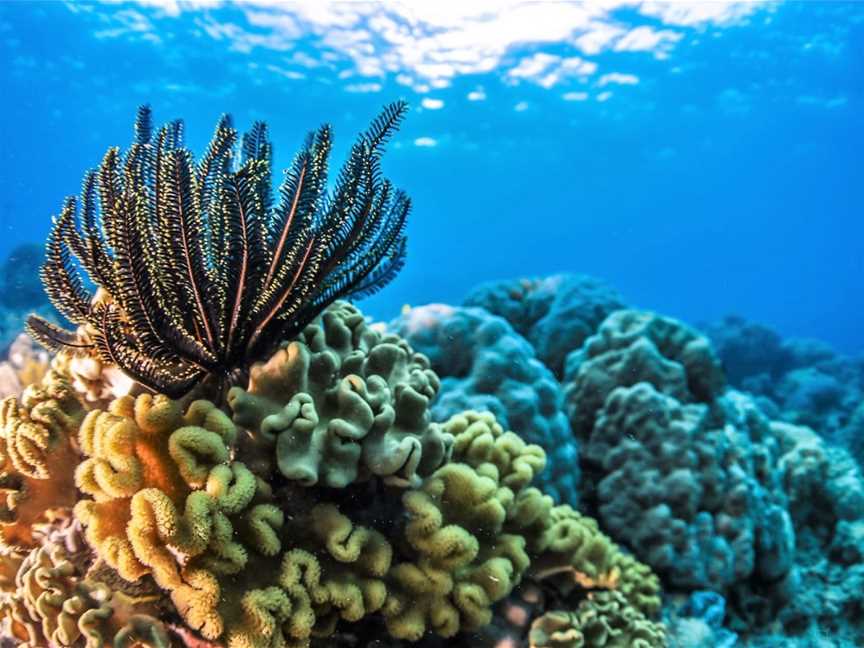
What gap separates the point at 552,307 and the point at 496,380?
13.8 feet

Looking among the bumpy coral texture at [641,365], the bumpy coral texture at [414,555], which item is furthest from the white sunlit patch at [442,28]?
the bumpy coral texture at [414,555]

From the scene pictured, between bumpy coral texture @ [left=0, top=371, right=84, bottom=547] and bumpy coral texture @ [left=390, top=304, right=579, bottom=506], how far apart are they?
2.96 metres

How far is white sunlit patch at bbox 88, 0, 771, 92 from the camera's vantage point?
2534 cm

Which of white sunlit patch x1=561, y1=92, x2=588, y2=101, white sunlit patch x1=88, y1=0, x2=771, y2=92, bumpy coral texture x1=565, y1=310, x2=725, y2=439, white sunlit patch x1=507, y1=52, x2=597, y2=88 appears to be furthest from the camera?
white sunlit patch x1=561, y1=92, x2=588, y2=101

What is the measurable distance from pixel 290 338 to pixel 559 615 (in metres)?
2.28

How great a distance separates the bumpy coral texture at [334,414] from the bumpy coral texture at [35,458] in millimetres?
820

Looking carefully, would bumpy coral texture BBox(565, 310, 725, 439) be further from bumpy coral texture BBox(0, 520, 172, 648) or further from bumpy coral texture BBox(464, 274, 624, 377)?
bumpy coral texture BBox(0, 520, 172, 648)

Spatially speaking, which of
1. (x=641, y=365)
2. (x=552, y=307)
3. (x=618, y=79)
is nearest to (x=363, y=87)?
(x=618, y=79)

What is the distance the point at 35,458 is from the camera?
254 centimetres

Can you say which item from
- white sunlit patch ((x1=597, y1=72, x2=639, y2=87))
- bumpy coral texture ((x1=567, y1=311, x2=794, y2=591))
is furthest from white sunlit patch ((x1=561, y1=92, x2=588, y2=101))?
bumpy coral texture ((x1=567, y1=311, x2=794, y2=591))

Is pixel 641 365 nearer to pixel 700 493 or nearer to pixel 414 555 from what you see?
pixel 700 493

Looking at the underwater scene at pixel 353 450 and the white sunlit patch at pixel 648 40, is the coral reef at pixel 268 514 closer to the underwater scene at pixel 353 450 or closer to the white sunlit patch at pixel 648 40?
the underwater scene at pixel 353 450

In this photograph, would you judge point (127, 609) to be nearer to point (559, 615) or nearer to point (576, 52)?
point (559, 615)

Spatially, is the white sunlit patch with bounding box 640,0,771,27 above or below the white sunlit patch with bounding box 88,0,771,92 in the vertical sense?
above
